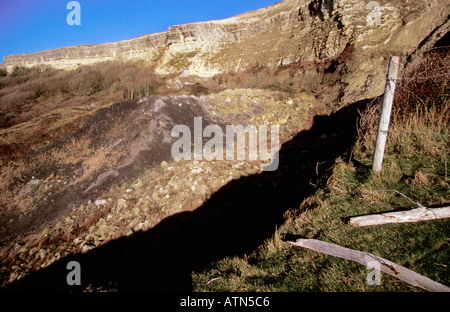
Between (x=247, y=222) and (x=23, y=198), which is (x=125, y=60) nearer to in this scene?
(x=23, y=198)

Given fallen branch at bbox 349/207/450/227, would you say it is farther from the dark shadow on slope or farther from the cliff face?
the cliff face

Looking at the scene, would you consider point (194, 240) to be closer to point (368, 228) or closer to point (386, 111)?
point (368, 228)

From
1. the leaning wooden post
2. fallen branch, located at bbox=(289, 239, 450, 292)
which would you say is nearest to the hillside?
fallen branch, located at bbox=(289, 239, 450, 292)

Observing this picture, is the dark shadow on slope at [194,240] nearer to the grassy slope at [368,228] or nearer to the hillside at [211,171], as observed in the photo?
the hillside at [211,171]

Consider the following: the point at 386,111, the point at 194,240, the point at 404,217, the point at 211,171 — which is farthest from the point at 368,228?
the point at 211,171
